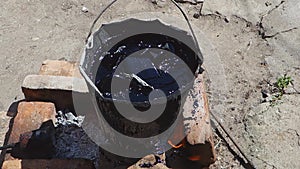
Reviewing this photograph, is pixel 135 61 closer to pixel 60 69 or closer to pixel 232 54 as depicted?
pixel 60 69

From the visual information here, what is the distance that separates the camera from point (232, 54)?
3.42 meters

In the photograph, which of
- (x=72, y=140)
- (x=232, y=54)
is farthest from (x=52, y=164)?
(x=232, y=54)

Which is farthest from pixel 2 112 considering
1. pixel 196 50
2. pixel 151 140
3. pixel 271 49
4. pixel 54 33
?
pixel 271 49

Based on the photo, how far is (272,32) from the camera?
3504mm

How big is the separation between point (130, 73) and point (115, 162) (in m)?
0.48

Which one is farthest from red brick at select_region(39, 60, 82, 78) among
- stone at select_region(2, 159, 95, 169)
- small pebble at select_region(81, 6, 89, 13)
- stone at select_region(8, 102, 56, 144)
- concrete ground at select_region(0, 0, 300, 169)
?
small pebble at select_region(81, 6, 89, 13)

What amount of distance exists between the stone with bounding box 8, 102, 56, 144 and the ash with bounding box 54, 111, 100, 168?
0.10 m

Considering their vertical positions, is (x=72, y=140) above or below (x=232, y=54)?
below

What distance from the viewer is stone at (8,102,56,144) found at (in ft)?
8.53

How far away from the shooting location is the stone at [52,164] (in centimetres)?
241

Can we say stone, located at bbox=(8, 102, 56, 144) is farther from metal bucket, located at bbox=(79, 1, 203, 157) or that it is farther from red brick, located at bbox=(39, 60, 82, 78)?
metal bucket, located at bbox=(79, 1, 203, 157)

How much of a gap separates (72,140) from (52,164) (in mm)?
316

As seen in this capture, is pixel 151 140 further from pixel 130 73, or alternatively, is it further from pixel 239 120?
pixel 239 120

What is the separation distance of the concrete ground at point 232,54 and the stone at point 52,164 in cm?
61
